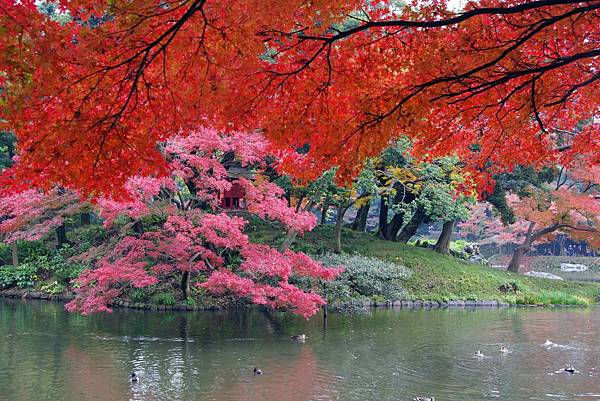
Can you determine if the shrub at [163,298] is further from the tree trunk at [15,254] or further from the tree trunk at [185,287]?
the tree trunk at [15,254]

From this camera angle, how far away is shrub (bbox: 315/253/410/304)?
17609 mm

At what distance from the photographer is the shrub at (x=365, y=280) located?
693 inches

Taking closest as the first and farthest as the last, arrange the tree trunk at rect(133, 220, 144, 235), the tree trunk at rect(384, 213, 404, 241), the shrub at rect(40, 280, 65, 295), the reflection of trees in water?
the reflection of trees in water → the tree trunk at rect(133, 220, 144, 235) → the shrub at rect(40, 280, 65, 295) → the tree trunk at rect(384, 213, 404, 241)

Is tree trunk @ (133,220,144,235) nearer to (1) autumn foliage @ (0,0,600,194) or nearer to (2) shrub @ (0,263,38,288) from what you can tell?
(2) shrub @ (0,263,38,288)

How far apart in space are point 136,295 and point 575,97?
41.8 ft

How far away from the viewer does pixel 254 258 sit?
14203mm

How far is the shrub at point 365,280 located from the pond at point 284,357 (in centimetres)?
79

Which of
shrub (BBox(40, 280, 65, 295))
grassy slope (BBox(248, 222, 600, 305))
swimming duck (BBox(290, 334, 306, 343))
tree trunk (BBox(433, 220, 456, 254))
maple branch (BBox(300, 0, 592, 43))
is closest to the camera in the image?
maple branch (BBox(300, 0, 592, 43))

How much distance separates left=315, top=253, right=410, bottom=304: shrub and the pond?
79 centimetres

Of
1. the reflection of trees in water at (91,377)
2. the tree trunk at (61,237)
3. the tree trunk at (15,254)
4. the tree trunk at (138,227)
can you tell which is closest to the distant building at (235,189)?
the tree trunk at (138,227)

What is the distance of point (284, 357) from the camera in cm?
1164

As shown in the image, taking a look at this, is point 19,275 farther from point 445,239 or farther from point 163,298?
point 445,239

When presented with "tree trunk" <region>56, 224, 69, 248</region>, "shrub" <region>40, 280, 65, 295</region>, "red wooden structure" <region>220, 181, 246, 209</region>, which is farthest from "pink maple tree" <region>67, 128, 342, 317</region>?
"tree trunk" <region>56, 224, 69, 248</region>

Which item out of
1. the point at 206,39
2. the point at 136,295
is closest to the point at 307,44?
the point at 206,39
